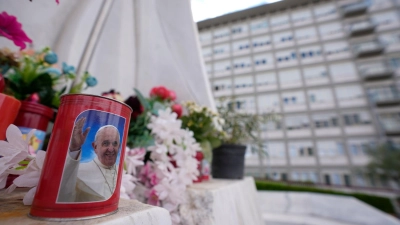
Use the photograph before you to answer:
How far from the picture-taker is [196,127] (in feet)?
2.07

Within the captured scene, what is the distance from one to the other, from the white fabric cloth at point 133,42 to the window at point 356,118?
10167 millimetres

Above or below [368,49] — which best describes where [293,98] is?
below

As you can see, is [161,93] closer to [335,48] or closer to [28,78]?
[28,78]

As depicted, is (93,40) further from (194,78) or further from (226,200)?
(226,200)

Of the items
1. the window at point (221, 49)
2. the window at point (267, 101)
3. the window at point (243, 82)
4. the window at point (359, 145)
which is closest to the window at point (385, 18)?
the window at point (359, 145)

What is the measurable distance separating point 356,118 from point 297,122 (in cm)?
249

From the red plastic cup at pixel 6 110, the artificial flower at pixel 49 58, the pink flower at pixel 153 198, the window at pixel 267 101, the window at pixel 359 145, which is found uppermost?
the window at pixel 267 101

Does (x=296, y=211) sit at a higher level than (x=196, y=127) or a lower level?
lower

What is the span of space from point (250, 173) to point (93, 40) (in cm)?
953

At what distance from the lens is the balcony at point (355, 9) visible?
9406 mm

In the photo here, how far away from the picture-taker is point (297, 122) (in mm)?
8922

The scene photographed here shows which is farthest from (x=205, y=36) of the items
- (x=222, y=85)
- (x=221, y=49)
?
(x=222, y=85)

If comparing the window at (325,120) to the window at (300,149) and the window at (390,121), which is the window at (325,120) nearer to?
the window at (300,149)

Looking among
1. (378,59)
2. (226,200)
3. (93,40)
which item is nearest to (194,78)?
(93,40)
